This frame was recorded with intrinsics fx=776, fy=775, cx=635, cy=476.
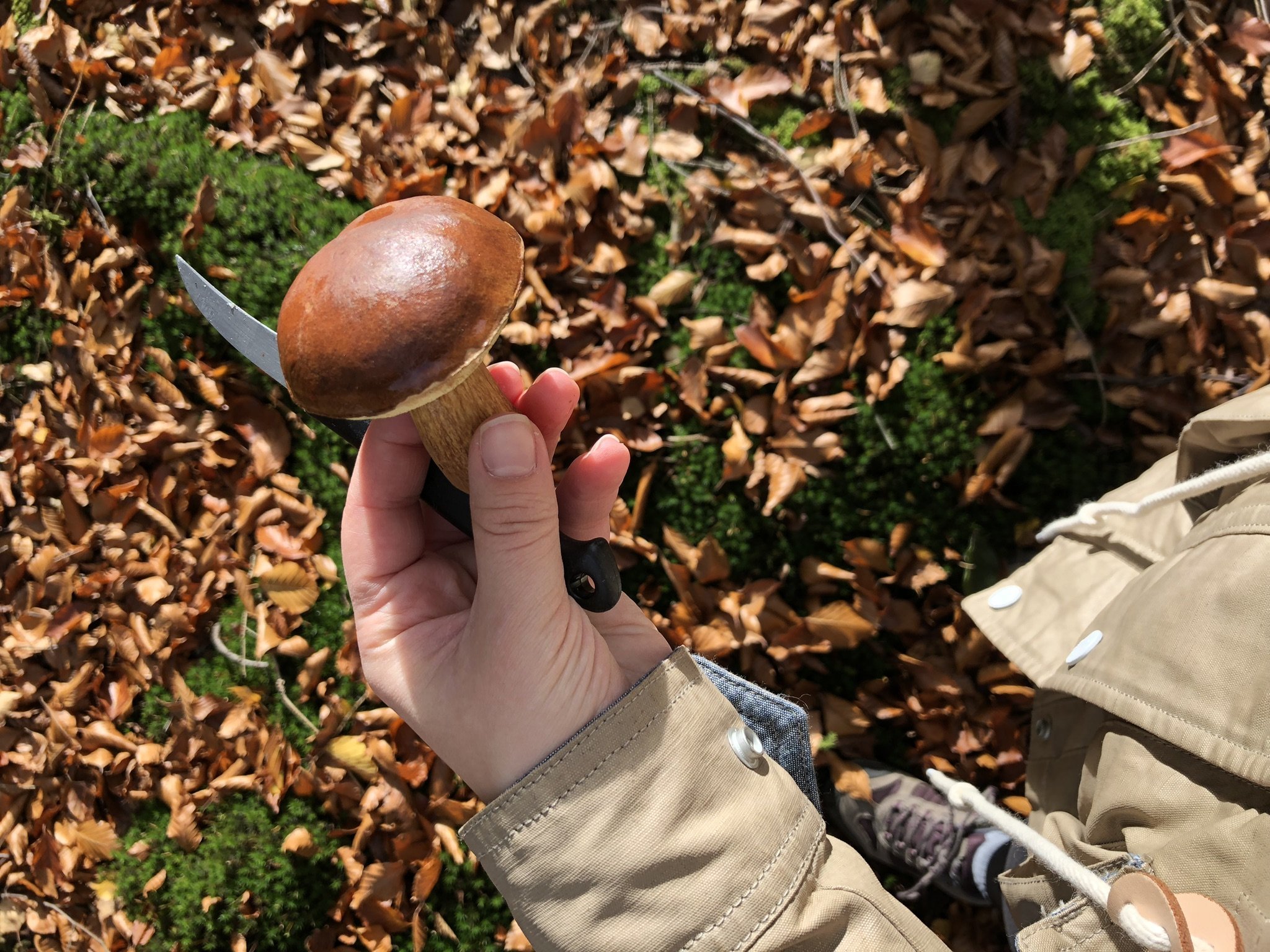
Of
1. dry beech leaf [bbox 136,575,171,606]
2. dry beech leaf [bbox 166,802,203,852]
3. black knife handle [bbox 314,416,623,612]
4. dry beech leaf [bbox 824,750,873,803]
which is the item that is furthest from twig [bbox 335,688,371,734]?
dry beech leaf [bbox 824,750,873,803]

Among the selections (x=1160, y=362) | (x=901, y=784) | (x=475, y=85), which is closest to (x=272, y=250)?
(x=475, y=85)

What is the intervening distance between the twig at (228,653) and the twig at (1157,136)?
336 centimetres

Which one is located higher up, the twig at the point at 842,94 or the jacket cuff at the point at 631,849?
the twig at the point at 842,94

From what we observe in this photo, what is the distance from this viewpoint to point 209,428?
2.77m

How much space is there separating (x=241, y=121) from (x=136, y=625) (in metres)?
1.85

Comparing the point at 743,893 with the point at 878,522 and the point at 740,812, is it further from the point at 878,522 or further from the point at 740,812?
the point at 878,522

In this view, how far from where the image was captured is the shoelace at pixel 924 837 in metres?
2.60

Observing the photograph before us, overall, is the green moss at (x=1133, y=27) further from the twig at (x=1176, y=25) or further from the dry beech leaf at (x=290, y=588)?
the dry beech leaf at (x=290, y=588)

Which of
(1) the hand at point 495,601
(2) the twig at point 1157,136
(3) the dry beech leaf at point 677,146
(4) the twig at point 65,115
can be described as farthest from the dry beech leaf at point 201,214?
(2) the twig at point 1157,136

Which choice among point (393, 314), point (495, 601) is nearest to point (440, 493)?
point (495, 601)

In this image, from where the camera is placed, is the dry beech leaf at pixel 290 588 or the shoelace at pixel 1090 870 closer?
the shoelace at pixel 1090 870

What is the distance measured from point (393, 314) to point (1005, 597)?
6.03ft

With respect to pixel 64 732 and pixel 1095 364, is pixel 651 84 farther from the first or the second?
pixel 64 732

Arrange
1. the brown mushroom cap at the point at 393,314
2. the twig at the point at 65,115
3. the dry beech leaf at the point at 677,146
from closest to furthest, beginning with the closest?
the brown mushroom cap at the point at 393,314 < the dry beech leaf at the point at 677,146 < the twig at the point at 65,115
